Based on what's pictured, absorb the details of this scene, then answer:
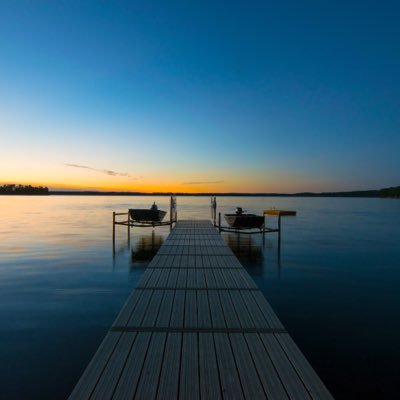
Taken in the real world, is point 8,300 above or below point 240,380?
below

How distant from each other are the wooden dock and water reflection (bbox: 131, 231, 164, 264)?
11.0m

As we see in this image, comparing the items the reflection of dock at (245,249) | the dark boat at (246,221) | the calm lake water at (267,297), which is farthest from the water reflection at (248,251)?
the dark boat at (246,221)

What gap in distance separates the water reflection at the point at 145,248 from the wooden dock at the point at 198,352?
11.0 metres

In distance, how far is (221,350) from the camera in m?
4.78

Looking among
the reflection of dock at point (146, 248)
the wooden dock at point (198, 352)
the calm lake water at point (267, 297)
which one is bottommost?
the reflection of dock at point (146, 248)

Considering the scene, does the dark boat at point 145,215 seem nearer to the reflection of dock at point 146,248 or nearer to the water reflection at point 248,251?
the reflection of dock at point 146,248

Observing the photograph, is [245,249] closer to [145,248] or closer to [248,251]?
[248,251]

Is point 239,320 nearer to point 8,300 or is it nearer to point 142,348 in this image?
point 142,348

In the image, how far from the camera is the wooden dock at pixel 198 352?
3812 millimetres

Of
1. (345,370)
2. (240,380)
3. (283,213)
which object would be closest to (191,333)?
(240,380)

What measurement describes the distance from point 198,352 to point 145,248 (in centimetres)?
1820

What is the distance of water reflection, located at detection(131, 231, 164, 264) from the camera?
19.0 meters

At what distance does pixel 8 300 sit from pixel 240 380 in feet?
32.2

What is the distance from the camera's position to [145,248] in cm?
2248
